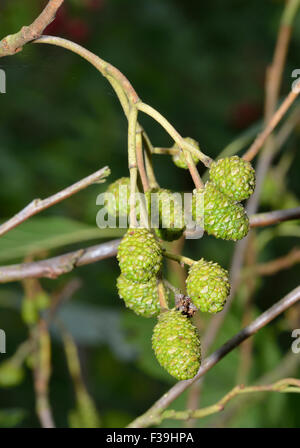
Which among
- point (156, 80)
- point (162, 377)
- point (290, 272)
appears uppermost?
point (156, 80)

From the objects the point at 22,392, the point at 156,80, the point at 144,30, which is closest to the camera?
the point at 22,392

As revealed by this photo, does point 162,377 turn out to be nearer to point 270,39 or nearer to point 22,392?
point 22,392

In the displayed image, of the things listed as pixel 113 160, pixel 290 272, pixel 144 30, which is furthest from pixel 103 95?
pixel 290 272

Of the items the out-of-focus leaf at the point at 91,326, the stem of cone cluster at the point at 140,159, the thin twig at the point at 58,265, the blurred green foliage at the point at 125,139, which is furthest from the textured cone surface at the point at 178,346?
the out-of-focus leaf at the point at 91,326

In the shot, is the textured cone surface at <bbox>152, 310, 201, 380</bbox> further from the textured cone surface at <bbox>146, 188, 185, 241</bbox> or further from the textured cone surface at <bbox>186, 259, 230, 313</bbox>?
the textured cone surface at <bbox>146, 188, 185, 241</bbox>

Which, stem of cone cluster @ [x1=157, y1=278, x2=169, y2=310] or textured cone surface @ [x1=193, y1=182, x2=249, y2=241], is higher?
textured cone surface @ [x1=193, y1=182, x2=249, y2=241]

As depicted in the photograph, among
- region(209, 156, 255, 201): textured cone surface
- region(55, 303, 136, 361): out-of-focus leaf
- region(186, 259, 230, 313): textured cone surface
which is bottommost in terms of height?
region(186, 259, 230, 313): textured cone surface

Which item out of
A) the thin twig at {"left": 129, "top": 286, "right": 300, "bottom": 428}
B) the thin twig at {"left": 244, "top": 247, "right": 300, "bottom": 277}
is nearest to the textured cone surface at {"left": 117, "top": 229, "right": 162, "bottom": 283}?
the thin twig at {"left": 129, "top": 286, "right": 300, "bottom": 428}

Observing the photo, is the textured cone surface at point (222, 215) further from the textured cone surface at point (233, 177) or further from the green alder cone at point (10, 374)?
the green alder cone at point (10, 374)
